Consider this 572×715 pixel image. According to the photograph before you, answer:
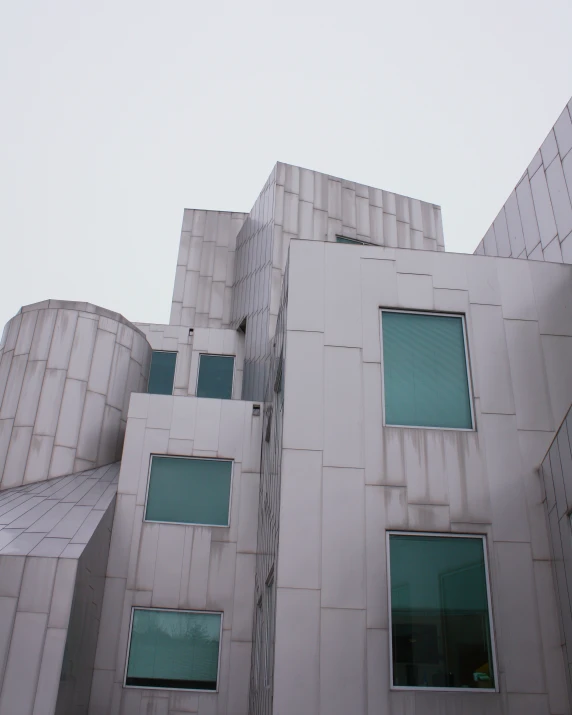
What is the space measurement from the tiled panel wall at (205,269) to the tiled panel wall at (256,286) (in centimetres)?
47

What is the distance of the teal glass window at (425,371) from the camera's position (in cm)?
1042

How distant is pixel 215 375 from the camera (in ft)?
68.5

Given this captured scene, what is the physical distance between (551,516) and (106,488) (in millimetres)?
8724

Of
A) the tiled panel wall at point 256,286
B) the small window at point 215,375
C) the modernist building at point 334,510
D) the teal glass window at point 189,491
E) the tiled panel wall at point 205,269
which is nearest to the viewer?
the modernist building at point 334,510

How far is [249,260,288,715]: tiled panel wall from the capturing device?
32.3 ft

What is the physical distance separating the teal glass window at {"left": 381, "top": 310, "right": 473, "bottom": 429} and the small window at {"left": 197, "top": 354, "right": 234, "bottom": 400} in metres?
10.1

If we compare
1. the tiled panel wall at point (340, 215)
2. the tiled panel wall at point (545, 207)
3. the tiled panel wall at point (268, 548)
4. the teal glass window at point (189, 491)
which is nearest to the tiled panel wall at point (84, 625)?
the teal glass window at point (189, 491)

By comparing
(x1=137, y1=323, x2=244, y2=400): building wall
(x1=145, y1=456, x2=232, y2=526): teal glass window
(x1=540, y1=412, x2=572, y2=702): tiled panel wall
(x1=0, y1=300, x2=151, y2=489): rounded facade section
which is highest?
(x1=137, y1=323, x2=244, y2=400): building wall

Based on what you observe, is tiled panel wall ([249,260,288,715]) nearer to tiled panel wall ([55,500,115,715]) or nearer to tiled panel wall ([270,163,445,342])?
tiled panel wall ([55,500,115,715])

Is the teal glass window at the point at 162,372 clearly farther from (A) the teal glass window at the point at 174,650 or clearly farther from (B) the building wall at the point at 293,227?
(A) the teal glass window at the point at 174,650

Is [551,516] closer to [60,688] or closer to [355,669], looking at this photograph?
[355,669]

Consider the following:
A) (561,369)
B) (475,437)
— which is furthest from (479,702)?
(561,369)

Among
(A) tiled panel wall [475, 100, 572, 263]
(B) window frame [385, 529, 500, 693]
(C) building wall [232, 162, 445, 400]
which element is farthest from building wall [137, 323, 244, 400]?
(B) window frame [385, 529, 500, 693]

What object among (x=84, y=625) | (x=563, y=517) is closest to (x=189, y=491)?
(x=84, y=625)
